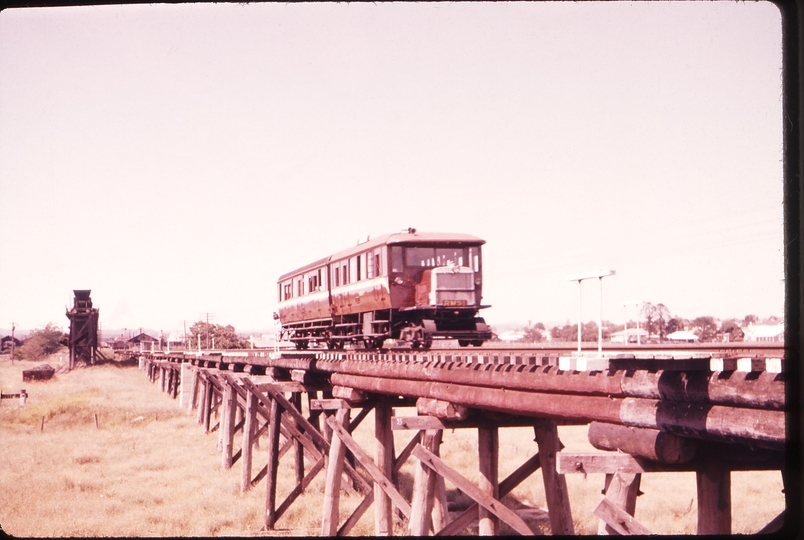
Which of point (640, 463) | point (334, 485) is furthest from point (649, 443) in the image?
point (334, 485)

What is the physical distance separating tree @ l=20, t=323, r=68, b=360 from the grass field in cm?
5058

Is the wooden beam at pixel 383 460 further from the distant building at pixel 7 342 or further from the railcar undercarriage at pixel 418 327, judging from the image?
the distant building at pixel 7 342

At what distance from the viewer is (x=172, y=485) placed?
16578 mm

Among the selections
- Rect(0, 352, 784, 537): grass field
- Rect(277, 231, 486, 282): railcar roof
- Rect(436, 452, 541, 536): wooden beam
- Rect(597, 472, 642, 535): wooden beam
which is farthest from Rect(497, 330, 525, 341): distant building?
Rect(597, 472, 642, 535): wooden beam

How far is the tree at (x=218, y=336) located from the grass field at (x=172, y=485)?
4389 centimetres

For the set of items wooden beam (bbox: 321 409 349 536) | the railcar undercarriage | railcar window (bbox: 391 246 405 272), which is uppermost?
railcar window (bbox: 391 246 405 272)

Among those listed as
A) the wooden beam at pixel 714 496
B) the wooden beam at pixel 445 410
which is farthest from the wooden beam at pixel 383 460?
the wooden beam at pixel 714 496

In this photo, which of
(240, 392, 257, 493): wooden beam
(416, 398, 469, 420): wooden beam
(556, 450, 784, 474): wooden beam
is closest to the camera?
(556, 450, 784, 474): wooden beam

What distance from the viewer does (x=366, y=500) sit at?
1084cm

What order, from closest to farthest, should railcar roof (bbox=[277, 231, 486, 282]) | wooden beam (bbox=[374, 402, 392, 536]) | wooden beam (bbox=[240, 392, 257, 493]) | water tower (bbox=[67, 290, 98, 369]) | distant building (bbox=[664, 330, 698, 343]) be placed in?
wooden beam (bbox=[374, 402, 392, 536])
wooden beam (bbox=[240, 392, 257, 493])
railcar roof (bbox=[277, 231, 486, 282])
distant building (bbox=[664, 330, 698, 343])
water tower (bbox=[67, 290, 98, 369])

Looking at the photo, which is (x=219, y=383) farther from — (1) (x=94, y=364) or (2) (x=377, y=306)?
(1) (x=94, y=364)

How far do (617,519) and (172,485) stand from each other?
1376 centimetres

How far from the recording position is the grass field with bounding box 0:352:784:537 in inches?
528

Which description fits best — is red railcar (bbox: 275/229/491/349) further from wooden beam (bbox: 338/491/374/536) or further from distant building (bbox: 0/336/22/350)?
distant building (bbox: 0/336/22/350)
